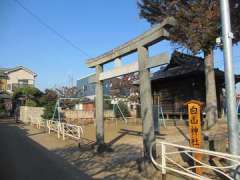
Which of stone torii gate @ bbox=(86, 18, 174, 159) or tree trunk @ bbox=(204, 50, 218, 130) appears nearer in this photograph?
stone torii gate @ bbox=(86, 18, 174, 159)

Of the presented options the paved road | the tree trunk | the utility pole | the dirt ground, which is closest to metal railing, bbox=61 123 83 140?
the dirt ground

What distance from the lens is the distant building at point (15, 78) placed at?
203 feet

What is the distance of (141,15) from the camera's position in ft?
74.2

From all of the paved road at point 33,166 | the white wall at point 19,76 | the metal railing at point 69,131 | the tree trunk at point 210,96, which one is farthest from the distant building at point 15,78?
the paved road at point 33,166

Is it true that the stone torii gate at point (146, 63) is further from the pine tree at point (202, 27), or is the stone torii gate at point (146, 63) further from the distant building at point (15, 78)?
the distant building at point (15, 78)

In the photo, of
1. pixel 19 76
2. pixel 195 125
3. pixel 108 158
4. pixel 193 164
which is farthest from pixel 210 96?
pixel 19 76

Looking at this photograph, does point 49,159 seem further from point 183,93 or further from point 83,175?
point 183,93

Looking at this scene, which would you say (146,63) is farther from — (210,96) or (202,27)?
(210,96)

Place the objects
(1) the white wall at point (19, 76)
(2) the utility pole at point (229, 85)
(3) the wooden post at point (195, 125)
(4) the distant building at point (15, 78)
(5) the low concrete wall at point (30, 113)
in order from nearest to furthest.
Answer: (2) the utility pole at point (229, 85) → (3) the wooden post at point (195, 125) → (5) the low concrete wall at point (30, 113) → (4) the distant building at point (15, 78) → (1) the white wall at point (19, 76)

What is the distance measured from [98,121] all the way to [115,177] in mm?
4938

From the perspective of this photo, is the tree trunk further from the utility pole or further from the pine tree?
the utility pole

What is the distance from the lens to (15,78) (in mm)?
64062

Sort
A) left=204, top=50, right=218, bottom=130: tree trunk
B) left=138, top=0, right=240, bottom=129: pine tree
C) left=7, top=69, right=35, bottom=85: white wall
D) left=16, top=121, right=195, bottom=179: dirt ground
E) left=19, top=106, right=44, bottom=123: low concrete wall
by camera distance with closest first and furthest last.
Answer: left=16, top=121, right=195, bottom=179: dirt ground < left=138, top=0, right=240, bottom=129: pine tree < left=204, top=50, right=218, bottom=130: tree trunk < left=19, top=106, right=44, bottom=123: low concrete wall < left=7, top=69, right=35, bottom=85: white wall

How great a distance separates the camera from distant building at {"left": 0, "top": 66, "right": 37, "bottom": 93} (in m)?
62.0
